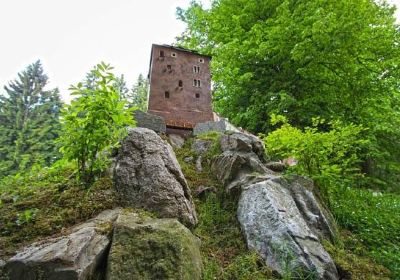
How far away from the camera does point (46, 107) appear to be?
32.5 meters

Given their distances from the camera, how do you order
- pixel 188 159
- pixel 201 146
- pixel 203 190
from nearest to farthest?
pixel 203 190 < pixel 188 159 < pixel 201 146

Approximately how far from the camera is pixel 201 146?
8836 mm

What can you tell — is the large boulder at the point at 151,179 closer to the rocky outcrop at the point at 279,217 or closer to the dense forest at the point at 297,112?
the dense forest at the point at 297,112

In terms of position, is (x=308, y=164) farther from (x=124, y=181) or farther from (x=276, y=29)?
(x=276, y=29)

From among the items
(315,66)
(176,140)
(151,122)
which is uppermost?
(315,66)

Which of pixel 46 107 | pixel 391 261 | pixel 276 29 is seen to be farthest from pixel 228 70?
pixel 46 107

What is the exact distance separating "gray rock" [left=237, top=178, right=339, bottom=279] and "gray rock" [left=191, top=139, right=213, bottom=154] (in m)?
2.86

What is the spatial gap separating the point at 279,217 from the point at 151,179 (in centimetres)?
233

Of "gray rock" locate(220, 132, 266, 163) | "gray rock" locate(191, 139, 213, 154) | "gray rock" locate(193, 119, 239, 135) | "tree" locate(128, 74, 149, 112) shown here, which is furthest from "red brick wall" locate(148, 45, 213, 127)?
"tree" locate(128, 74, 149, 112)

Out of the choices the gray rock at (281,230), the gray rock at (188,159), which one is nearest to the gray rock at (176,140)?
the gray rock at (188,159)

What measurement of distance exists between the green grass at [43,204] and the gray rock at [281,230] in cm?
246

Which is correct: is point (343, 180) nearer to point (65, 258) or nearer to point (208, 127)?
point (208, 127)

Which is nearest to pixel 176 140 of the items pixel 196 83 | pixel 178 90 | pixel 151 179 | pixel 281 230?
pixel 178 90

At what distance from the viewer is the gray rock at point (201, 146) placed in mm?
8680
